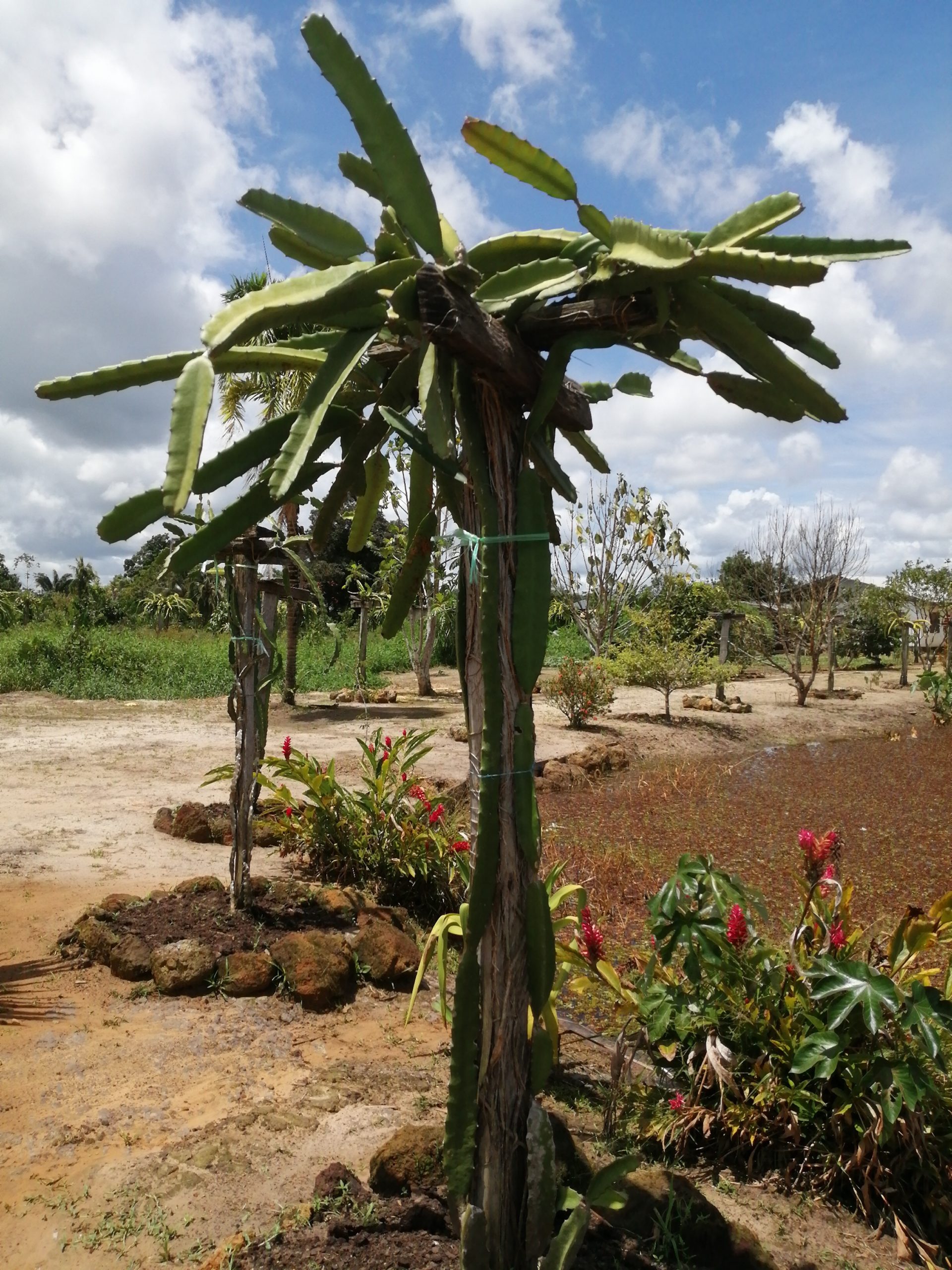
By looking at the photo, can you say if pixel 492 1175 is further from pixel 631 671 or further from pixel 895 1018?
pixel 631 671

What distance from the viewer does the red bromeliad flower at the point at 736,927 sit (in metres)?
2.45

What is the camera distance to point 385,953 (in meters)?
3.71

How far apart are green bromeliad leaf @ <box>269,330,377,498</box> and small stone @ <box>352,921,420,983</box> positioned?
2.73 metres

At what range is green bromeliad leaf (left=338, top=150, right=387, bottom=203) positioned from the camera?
160cm

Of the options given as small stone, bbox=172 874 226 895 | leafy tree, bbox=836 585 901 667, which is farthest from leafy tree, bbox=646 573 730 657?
small stone, bbox=172 874 226 895

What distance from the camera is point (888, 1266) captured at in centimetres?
204

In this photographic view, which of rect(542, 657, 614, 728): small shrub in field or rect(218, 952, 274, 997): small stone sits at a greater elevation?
rect(542, 657, 614, 728): small shrub in field

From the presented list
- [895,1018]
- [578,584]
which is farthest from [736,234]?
[578,584]

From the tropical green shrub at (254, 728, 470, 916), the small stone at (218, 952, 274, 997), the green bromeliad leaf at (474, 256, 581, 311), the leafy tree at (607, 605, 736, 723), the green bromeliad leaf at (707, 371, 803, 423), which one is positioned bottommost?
the small stone at (218, 952, 274, 997)

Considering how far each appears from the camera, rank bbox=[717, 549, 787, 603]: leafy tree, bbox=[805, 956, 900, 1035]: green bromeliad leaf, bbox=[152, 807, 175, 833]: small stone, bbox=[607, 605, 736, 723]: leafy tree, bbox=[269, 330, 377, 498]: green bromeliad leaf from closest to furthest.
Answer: bbox=[269, 330, 377, 498]: green bromeliad leaf < bbox=[805, 956, 900, 1035]: green bromeliad leaf < bbox=[152, 807, 175, 833]: small stone < bbox=[607, 605, 736, 723]: leafy tree < bbox=[717, 549, 787, 603]: leafy tree

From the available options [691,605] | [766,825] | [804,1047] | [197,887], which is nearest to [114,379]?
[804,1047]

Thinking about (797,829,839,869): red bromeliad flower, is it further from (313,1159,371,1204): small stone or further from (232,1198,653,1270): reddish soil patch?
(313,1159,371,1204): small stone

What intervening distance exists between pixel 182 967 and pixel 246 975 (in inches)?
9.9

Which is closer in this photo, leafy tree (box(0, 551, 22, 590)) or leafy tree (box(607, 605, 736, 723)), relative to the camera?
leafy tree (box(607, 605, 736, 723))
